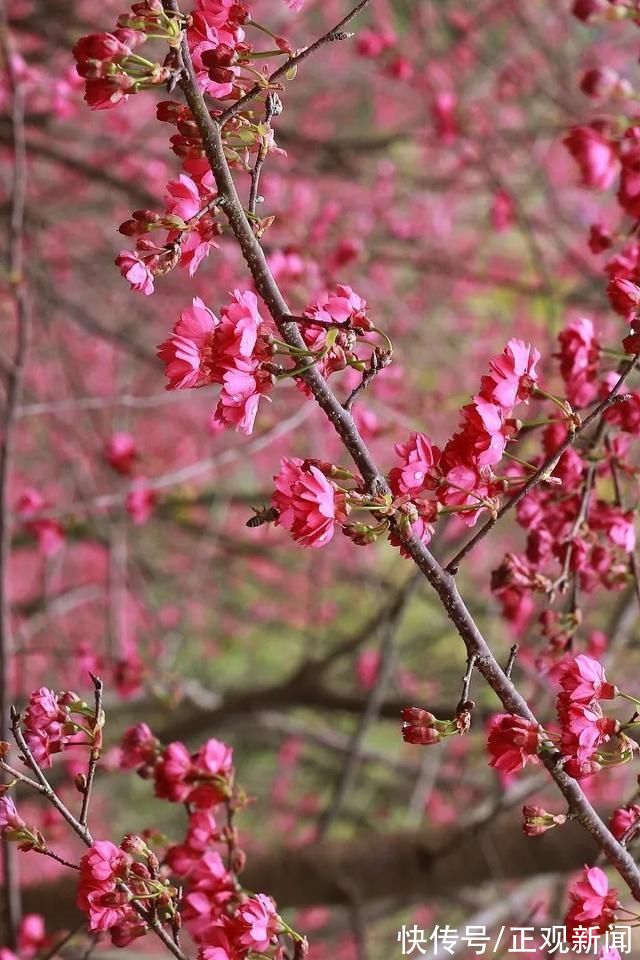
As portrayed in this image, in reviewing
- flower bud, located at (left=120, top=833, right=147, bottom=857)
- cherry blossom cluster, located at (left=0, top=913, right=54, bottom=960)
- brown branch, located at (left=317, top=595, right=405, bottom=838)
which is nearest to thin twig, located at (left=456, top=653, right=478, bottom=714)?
flower bud, located at (left=120, top=833, right=147, bottom=857)

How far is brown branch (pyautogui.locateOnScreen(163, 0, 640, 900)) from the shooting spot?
0.82 metres

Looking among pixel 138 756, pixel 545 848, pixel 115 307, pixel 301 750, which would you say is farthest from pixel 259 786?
pixel 138 756

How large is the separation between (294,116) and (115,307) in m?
1.78

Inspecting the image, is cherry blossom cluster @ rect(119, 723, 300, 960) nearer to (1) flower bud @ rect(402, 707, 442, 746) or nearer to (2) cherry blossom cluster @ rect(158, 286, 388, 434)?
(1) flower bud @ rect(402, 707, 442, 746)

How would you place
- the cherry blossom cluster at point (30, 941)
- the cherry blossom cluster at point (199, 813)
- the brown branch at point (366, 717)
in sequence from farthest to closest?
the brown branch at point (366, 717) < the cherry blossom cluster at point (30, 941) < the cherry blossom cluster at point (199, 813)

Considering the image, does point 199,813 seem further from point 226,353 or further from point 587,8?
point 587,8

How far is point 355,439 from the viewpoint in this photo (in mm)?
877

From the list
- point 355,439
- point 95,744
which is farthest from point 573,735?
point 95,744

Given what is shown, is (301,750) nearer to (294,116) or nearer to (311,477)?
(294,116)

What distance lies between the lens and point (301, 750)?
4453 millimetres

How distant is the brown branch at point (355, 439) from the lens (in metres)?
0.82

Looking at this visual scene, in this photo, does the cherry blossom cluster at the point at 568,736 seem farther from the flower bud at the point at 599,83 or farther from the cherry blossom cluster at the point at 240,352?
the flower bud at the point at 599,83

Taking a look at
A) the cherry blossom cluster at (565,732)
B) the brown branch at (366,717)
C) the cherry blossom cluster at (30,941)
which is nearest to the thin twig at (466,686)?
the cherry blossom cluster at (565,732)

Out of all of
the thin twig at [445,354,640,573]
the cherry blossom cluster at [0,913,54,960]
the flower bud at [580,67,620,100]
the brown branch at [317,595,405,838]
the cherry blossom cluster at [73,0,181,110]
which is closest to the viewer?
the cherry blossom cluster at [73,0,181,110]
